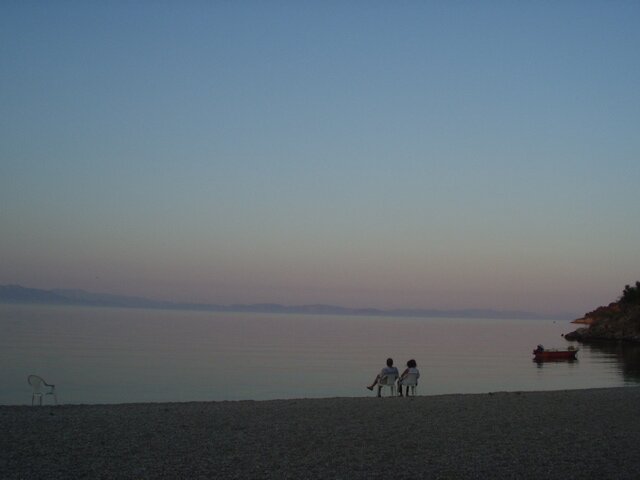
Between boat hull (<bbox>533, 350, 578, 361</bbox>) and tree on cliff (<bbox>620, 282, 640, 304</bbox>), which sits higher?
tree on cliff (<bbox>620, 282, 640, 304</bbox>)

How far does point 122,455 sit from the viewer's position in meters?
9.11

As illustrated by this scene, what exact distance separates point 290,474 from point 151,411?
5962mm

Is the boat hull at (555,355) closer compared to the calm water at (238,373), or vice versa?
the calm water at (238,373)

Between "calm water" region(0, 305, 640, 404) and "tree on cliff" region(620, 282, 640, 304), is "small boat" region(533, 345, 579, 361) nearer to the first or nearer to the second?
"calm water" region(0, 305, 640, 404)

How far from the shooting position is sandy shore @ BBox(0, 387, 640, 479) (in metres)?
8.43

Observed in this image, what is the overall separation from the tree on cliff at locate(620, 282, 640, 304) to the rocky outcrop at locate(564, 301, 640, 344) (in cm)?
51

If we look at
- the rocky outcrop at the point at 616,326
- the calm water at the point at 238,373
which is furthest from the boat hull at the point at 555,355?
the rocky outcrop at the point at 616,326

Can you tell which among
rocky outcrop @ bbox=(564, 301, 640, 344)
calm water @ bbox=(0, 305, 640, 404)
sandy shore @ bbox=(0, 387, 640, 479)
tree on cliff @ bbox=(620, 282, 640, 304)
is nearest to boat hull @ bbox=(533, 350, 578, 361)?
calm water @ bbox=(0, 305, 640, 404)

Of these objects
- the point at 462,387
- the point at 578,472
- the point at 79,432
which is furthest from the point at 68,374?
the point at 578,472

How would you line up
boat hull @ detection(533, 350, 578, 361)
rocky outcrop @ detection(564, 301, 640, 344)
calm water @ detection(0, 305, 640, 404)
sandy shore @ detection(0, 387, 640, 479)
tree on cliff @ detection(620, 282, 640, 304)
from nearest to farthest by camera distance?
sandy shore @ detection(0, 387, 640, 479), calm water @ detection(0, 305, 640, 404), boat hull @ detection(533, 350, 578, 361), rocky outcrop @ detection(564, 301, 640, 344), tree on cliff @ detection(620, 282, 640, 304)

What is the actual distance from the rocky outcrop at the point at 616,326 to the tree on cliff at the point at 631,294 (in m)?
0.51

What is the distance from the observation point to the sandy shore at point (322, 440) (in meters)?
8.43

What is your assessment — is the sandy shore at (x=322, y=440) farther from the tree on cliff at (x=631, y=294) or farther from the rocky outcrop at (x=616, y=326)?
the tree on cliff at (x=631, y=294)

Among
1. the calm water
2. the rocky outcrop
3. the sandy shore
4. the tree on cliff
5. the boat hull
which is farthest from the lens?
the tree on cliff
